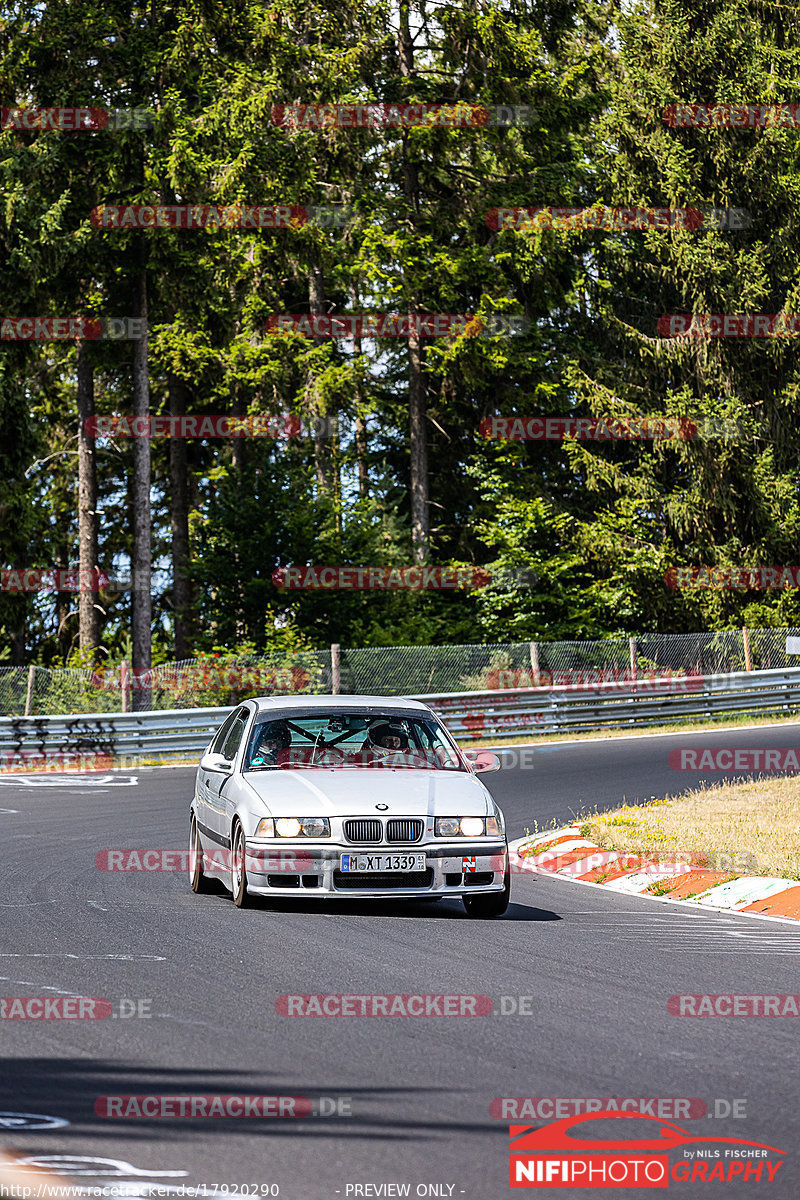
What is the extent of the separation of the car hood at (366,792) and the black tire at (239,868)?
1.05 ft

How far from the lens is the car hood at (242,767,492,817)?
965cm

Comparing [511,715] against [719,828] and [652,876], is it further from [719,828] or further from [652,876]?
[652,876]

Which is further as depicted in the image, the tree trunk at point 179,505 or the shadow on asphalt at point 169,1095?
the tree trunk at point 179,505

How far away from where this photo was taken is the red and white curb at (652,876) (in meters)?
10.8

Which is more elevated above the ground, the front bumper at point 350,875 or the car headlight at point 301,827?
the car headlight at point 301,827

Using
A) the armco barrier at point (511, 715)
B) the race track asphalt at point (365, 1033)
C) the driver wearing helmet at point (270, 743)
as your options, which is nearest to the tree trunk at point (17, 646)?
the armco barrier at point (511, 715)

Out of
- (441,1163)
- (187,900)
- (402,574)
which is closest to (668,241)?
(402,574)

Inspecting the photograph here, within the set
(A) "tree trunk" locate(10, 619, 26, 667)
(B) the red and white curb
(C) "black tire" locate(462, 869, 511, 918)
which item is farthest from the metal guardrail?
(A) "tree trunk" locate(10, 619, 26, 667)

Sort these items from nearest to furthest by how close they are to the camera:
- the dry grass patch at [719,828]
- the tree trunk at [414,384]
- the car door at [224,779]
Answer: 1. the car door at [224,779]
2. the dry grass patch at [719,828]
3. the tree trunk at [414,384]

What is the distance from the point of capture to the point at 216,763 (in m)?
11.2

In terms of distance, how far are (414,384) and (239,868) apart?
3054 cm

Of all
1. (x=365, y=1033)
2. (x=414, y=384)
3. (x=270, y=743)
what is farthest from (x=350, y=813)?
(x=414, y=384)

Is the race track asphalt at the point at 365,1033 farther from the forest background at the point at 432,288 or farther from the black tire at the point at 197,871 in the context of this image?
the forest background at the point at 432,288

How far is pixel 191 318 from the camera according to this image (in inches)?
1553
